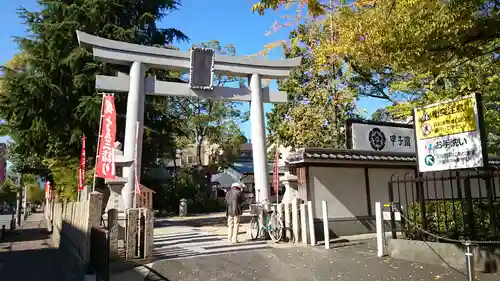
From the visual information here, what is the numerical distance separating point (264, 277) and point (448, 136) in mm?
4505

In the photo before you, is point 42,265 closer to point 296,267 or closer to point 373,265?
point 296,267

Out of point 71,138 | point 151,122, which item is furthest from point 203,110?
point 71,138

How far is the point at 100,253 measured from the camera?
22.6 feet

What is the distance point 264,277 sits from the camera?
7.72 m

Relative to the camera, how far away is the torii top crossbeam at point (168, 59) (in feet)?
47.7

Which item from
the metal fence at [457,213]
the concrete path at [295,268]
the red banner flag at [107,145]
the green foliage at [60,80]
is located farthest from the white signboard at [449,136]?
the green foliage at [60,80]

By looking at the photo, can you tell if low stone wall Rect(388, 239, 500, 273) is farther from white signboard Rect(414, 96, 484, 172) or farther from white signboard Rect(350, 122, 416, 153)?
white signboard Rect(350, 122, 416, 153)

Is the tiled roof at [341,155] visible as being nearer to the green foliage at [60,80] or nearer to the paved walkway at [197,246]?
the paved walkway at [197,246]

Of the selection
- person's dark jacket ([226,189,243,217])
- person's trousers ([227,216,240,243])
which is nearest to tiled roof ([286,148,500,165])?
person's dark jacket ([226,189,243,217])

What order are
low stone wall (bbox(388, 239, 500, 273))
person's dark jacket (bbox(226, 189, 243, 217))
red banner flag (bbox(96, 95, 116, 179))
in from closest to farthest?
low stone wall (bbox(388, 239, 500, 273)), red banner flag (bbox(96, 95, 116, 179)), person's dark jacket (bbox(226, 189, 243, 217))

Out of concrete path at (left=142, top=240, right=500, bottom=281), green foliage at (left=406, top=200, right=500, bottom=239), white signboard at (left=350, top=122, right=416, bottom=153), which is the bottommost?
concrete path at (left=142, top=240, right=500, bottom=281)

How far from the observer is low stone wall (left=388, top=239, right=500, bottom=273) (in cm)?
750

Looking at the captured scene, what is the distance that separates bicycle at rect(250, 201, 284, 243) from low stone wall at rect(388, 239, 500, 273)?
3244 millimetres

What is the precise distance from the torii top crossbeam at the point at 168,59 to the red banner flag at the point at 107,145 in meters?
3.34
